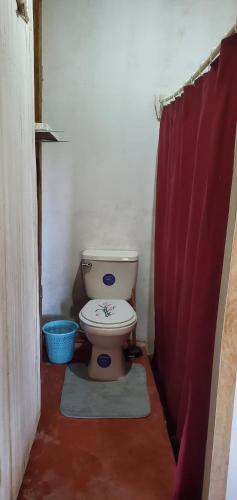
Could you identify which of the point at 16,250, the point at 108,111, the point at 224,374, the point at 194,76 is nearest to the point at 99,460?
the point at 224,374

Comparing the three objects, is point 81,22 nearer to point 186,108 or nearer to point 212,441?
point 186,108

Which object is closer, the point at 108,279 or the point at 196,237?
the point at 196,237

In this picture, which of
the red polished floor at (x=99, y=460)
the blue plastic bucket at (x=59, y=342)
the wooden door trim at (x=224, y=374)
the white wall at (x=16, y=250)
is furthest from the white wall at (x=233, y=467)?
the blue plastic bucket at (x=59, y=342)

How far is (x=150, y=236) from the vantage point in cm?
255

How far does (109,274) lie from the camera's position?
242cm

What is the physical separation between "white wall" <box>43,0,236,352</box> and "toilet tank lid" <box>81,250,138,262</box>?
3.4 inches

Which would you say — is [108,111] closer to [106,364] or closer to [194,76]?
[194,76]

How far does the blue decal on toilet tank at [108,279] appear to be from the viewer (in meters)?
2.42

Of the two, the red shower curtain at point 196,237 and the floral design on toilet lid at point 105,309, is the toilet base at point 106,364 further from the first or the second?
the red shower curtain at point 196,237

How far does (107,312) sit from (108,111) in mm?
1332

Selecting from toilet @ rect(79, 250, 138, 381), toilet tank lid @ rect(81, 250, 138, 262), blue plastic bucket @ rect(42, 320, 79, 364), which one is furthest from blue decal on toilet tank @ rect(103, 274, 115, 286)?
blue plastic bucket @ rect(42, 320, 79, 364)

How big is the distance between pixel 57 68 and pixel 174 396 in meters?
2.11

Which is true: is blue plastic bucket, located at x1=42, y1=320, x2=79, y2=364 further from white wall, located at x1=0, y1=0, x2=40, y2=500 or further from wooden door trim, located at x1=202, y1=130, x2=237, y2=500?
wooden door trim, located at x1=202, y1=130, x2=237, y2=500

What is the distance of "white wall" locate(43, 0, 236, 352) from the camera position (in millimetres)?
2266
